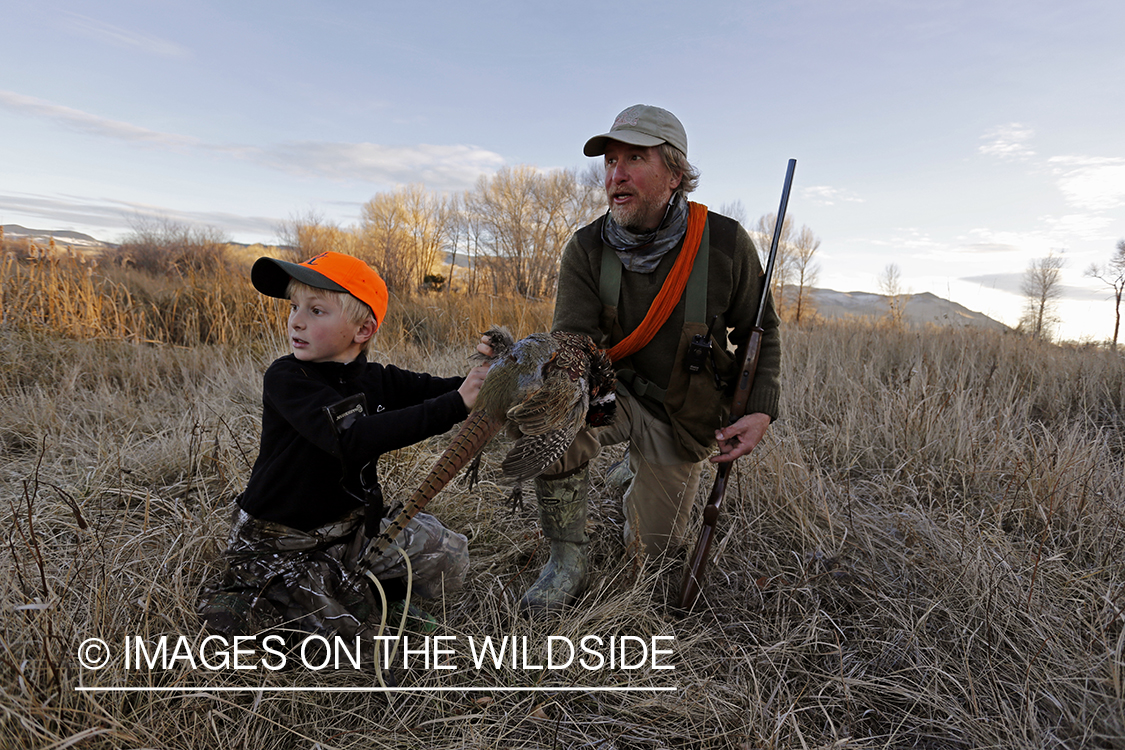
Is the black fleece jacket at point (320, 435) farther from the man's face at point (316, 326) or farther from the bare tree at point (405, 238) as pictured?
the bare tree at point (405, 238)

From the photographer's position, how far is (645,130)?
263 centimetres

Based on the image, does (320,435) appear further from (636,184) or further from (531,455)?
(636,184)

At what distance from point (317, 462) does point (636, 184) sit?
193cm

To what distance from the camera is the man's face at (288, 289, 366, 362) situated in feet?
6.64

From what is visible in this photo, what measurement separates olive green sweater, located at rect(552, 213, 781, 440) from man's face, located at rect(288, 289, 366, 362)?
1.07 meters

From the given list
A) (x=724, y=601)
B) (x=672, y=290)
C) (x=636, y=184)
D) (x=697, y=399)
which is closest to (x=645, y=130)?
(x=636, y=184)

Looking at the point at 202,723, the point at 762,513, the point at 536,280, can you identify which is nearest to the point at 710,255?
the point at 762,513

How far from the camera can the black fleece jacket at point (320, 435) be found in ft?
6.19

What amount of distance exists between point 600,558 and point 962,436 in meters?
2.79

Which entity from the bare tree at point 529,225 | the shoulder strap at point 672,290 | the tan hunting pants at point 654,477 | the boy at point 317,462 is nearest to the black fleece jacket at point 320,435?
the boy at point 317,462

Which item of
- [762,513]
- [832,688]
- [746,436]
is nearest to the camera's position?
[832,688]

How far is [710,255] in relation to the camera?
2.75m

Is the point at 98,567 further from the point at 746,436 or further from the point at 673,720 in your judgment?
the point at 746,436

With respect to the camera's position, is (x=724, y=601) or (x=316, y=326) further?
(x=724, y=601)
